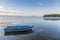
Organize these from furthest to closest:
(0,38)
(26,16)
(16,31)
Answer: (26,16)
(16,31)
(0,38)

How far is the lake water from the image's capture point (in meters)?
1.73

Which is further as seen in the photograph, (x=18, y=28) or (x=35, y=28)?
(x=35, y=28)

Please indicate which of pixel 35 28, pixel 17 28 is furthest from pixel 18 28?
pixel 35 28

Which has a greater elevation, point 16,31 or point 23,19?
point 23,19

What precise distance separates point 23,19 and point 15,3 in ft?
1.53

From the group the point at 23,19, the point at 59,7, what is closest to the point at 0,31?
the point at 23,19

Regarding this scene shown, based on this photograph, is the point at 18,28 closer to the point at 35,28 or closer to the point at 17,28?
the point at 17,28

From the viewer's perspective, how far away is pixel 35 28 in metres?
2.00

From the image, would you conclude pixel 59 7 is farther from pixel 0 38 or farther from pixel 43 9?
pixel 0 38

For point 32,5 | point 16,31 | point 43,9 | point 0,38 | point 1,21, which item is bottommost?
point 0,38

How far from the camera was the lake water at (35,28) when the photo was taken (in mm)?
1730

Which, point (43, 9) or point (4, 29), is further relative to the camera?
point (43, 9)

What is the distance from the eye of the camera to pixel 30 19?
1905 millimetres

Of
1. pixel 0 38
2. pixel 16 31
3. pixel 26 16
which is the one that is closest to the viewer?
pixel 0 38
